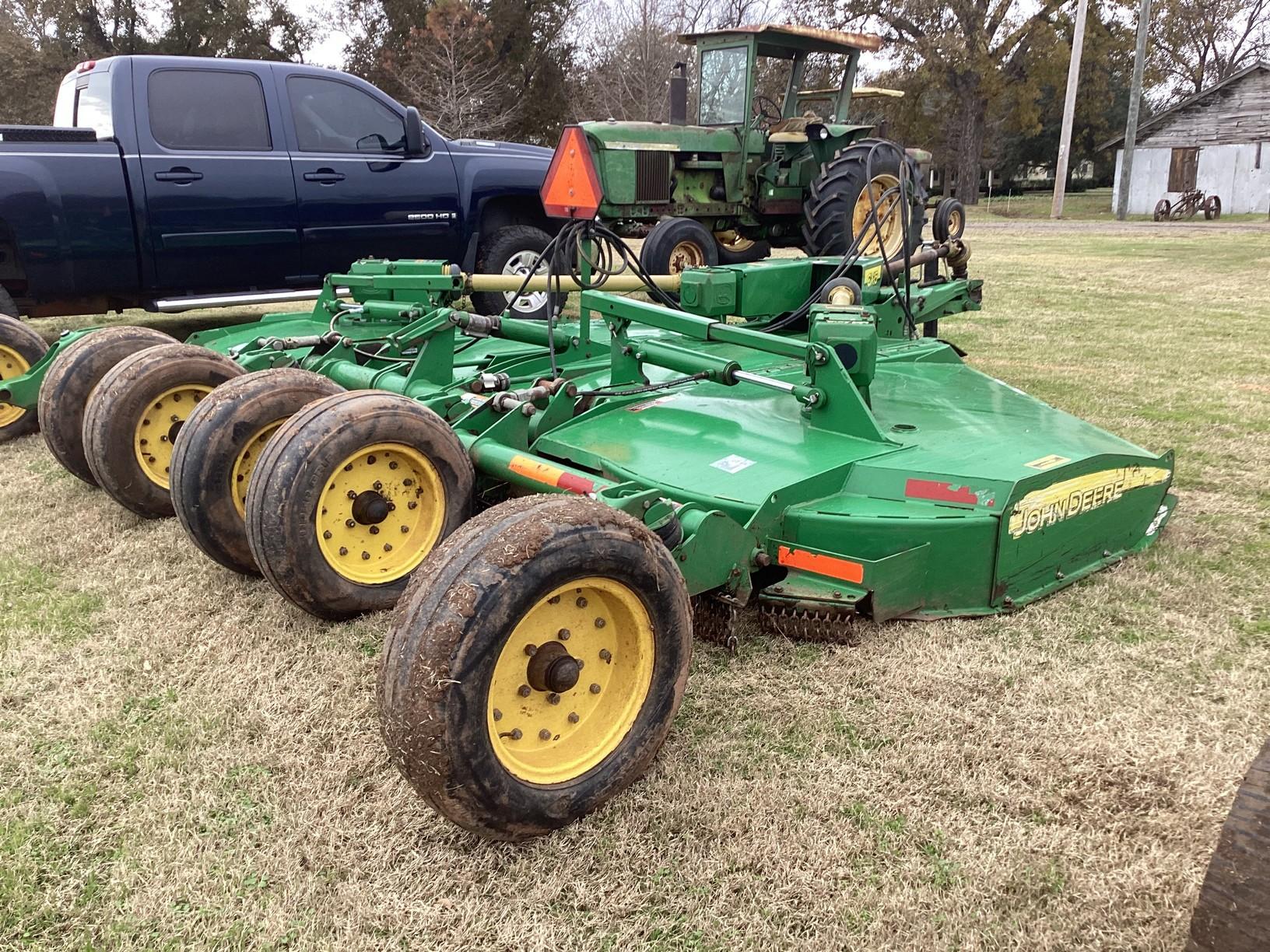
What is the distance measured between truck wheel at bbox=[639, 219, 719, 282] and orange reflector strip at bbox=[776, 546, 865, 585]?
5607 millimetres

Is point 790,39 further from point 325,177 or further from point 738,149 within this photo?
point 325,177

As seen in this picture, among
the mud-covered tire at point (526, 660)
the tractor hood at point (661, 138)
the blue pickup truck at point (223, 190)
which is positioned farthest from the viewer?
the tractor hood at point (661, 138)

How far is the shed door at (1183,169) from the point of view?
2975 cm

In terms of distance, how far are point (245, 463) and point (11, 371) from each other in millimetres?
2968

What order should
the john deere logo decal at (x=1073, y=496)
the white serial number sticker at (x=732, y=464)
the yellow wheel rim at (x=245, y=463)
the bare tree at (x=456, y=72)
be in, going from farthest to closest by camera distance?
the bare tree at (x=456, y=72), the yellow wheel rim at (x=245, y=463), the white serial number sticker at (x=732, y=464), the john deere logo decal at (x=1073, y=496)

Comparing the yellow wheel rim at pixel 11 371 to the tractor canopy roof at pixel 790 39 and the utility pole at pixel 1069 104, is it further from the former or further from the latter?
the utility pole at pixel 1069 104

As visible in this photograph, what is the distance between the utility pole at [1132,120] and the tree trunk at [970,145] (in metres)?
5.39

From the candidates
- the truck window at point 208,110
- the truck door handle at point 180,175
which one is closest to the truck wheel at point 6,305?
the truck door handle at point 180,175

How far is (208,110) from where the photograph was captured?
22.3ft

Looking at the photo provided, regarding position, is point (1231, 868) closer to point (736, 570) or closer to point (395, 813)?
point (736, 570)

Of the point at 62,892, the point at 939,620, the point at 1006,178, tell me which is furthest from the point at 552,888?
the point at 1006,178

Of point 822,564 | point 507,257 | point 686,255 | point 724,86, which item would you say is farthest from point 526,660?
point 724,86

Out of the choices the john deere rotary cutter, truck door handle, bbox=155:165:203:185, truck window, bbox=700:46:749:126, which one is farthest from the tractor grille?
the john deere rotary cutter

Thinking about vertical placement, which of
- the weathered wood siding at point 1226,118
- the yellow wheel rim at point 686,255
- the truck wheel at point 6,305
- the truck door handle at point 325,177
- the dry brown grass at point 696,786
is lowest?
the dry brown grass at point 696,786
